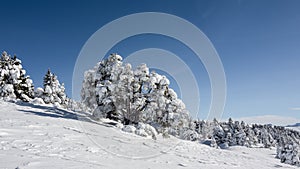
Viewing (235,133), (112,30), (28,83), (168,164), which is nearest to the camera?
(168,164)

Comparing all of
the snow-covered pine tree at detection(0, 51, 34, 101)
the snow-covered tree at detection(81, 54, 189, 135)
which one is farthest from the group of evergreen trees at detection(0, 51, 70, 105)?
the snow-covered tree at detection(81, 54, 189, 135)

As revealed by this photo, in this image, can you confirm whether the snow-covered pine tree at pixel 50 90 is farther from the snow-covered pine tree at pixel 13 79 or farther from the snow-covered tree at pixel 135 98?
the snow-covered tree at pixel 135 98

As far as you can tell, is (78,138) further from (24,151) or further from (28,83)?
(28,83)

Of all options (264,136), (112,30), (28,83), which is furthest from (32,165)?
(264,136)

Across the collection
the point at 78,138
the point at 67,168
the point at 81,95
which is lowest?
the point at 67,168

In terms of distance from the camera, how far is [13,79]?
3738 cm

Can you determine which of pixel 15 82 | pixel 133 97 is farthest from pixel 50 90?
pixel 133 97

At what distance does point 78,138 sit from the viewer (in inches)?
523

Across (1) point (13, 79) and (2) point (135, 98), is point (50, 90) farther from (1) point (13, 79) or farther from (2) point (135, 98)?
(2) point (135, 98)

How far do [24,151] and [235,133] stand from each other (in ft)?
299

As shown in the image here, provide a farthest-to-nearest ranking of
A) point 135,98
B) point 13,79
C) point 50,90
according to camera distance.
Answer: point 50,90 → point 13,79 → point 135,98

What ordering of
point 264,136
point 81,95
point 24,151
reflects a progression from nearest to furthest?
1. point 24,151
2. point 81,95
3. point 264,136

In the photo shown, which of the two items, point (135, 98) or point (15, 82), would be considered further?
point (15, 82)

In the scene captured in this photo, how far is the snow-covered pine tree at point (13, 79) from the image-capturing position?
35.3 m
